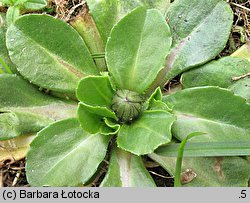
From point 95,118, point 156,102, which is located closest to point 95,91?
point 95,118

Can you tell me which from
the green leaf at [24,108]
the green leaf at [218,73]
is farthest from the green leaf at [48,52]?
the green leaf at [218,73]

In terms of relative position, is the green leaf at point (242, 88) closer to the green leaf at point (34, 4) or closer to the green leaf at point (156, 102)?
the green leaf at point (156, 102)

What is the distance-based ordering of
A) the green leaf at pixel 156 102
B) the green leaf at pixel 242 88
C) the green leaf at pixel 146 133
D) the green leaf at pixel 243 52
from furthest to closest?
1. the green leaf at pixel 243 52
2. the green leaf at pixel 242 88
3. the green leaf at pixel 156 102
4. the green leaf at pixel 146 133

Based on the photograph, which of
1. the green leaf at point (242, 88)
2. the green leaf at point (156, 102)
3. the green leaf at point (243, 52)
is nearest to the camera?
the green leaf at point (156, 102)

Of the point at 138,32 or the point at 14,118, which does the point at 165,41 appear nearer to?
the point at 138,32

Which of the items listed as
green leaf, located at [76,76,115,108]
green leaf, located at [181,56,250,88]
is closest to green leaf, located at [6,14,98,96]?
green leaf, located at [76,76,115,108]

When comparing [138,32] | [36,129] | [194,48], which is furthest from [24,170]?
[194,48]
